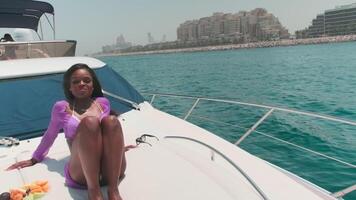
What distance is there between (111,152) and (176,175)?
471 millimetres

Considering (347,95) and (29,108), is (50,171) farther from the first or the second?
(347,95)

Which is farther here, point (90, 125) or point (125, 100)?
point (125, 100)

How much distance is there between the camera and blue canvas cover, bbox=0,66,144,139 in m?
3.21

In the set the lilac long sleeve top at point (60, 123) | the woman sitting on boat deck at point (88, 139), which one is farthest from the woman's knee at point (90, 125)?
the lilac long sleeve top at point (60, 123)

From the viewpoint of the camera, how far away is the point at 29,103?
3.45 meters

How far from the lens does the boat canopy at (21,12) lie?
7148 mm

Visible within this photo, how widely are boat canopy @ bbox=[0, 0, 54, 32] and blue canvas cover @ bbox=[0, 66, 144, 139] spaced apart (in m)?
4.41

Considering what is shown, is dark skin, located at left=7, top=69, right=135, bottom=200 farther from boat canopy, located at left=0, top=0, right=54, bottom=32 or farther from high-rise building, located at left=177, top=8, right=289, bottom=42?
high-rise building, located at left=177, top=8, right=289, bottom=42

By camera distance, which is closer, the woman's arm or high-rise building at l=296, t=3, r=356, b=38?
the woman's arm

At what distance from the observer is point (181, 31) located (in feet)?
596

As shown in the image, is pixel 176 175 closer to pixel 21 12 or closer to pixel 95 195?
pixel 95 195

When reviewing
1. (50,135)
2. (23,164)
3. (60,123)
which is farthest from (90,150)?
(23,164)

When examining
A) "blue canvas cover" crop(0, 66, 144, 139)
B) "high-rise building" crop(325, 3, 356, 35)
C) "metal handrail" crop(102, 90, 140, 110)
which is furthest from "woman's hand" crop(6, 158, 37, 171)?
"high-rise building" crop(325, 3, 356, 35)

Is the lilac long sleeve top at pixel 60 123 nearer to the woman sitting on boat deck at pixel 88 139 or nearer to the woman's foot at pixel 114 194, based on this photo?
the woman sitting on boat deck at pixel 88 139
